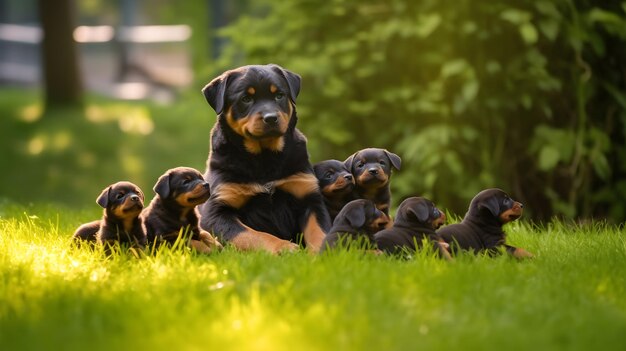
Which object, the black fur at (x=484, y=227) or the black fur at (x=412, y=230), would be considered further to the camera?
the black fur at (x=484, y=227)

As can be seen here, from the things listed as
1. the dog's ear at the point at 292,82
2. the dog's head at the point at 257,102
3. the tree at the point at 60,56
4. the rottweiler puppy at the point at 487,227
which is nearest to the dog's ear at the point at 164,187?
the dog's head at the point at 257,102

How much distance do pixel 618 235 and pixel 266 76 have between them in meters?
2.63

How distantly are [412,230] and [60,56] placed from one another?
1184 centimetres

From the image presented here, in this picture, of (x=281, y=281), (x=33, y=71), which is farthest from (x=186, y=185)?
(x=33, y=71)

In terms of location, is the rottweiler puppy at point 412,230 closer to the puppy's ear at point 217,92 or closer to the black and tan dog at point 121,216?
the puppy's ear at point 217,92

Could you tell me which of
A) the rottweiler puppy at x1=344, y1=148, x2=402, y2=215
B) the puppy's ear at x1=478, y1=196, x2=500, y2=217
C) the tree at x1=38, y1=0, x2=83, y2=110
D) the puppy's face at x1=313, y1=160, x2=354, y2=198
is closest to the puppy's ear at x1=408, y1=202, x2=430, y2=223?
the puppy's ear at x1=478, y1=196, x2=500, y2=217

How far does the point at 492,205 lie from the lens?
5539 mm

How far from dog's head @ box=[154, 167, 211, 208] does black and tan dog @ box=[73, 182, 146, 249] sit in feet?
0.48

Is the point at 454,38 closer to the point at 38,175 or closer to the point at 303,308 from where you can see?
the point at 303,308

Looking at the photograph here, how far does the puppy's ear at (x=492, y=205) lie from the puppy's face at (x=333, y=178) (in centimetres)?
86

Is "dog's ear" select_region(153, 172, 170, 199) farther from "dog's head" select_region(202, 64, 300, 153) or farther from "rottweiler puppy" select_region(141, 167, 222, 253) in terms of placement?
"dog's head" select_region(202, 64, 300, 153)

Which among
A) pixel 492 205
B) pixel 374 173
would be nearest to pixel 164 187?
pixel 374 173

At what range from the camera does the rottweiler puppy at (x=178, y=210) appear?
17.3ft

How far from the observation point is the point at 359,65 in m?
9.45
